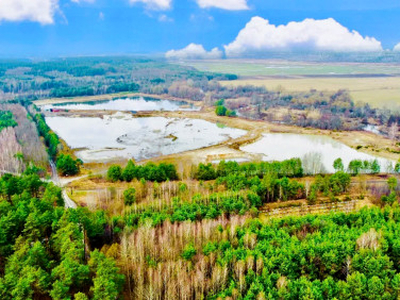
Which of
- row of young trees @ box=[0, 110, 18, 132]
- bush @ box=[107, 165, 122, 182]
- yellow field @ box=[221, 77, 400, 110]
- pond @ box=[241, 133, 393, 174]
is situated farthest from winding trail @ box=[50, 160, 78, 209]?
yellow field @ box=[221, 77, 400, 110]

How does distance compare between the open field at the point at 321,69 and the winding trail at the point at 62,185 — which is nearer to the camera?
the winding trail at the point at 62,185

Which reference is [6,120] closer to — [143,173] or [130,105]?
[130,105]

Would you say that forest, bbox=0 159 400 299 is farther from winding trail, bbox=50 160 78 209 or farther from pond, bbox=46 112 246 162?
pond, bbox=46 112 246 162

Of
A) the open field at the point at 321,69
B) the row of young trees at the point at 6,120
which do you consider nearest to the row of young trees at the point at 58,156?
the row of young trees at the point at 6,120

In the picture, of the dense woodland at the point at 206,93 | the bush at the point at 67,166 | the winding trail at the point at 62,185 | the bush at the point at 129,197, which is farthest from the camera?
the dense woodland at the point at 206,93

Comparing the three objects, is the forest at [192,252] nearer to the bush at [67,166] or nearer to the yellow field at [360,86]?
the bush at [67,166]

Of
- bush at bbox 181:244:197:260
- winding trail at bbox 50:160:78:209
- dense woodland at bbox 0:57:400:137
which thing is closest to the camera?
bush at bbox 181:244:197:260

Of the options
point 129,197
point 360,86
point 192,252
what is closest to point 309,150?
point 129,197

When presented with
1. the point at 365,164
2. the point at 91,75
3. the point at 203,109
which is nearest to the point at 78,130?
the point at 203,109
